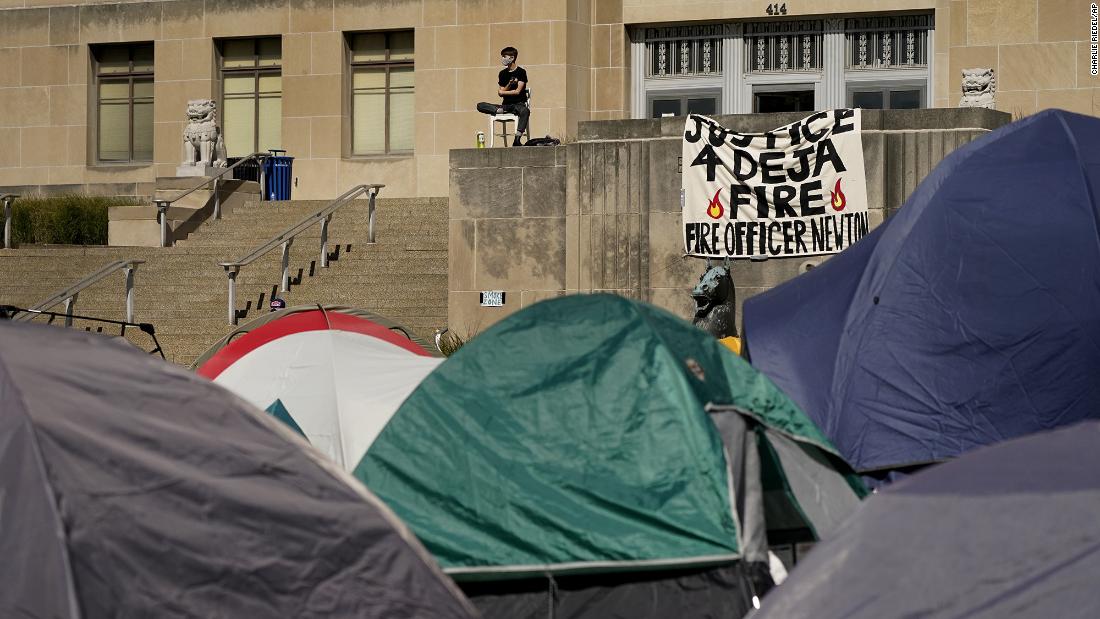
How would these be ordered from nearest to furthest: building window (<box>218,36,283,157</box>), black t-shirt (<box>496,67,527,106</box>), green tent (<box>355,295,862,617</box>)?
green tent (<box>355,295,862,617</box>), black t-shirt (<box>496,67,527,106</box>), building window (<box>218,36,283,157</box>)

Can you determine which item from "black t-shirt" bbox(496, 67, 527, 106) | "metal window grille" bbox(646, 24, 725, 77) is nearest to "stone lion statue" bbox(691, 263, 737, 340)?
"black t-shirt" bbox(496, 67, 527, 106)

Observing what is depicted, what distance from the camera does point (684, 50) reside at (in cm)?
3006

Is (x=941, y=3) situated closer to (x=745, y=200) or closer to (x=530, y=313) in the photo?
(x=745, y=200)

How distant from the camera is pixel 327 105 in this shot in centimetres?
3120

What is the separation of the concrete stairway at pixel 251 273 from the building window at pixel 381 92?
5699 mm

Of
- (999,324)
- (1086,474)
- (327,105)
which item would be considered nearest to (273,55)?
(327,105)

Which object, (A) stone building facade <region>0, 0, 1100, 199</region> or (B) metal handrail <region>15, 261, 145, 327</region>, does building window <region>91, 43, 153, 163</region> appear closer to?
(A) stone building facade <region>0, 0, 1100, 199</region>

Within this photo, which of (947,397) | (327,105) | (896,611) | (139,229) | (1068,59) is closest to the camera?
(896,611)

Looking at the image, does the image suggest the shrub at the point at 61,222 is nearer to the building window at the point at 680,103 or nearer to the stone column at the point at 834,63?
the building window at the point at 680,103

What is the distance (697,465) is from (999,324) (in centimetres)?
323

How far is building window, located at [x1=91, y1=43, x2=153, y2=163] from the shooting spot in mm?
32656

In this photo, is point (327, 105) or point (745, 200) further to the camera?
point (327, 105)

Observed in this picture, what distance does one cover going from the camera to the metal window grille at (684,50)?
29750 mm

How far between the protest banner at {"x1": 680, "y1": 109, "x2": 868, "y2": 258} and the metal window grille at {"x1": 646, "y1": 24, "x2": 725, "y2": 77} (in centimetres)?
1200
